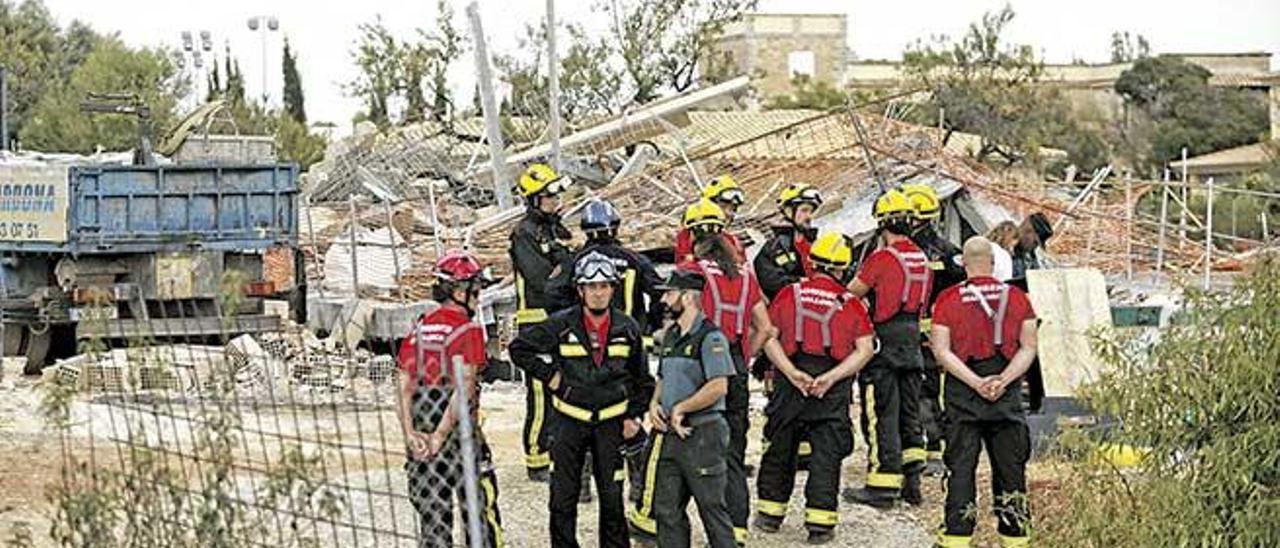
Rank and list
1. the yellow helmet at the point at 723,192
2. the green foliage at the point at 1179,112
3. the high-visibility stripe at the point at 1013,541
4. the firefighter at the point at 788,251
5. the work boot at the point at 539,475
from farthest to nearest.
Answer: the green foliage at the point at 1179,112 → the work boot at the point at 539,475 → the yellow helmet at the point at 723,192 → the firefighter at the point at 788,251 → the high-visibility stripe at the point at 1013,541

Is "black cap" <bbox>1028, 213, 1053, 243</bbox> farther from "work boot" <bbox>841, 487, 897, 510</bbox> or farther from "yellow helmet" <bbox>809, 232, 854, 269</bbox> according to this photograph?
"yellow helmet" <bbox>809, 232, 854, 269</bbox>

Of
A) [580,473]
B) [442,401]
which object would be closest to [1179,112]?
[580,473]

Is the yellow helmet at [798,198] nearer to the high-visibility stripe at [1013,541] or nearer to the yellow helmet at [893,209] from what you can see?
the yellow helmet at [893,209]

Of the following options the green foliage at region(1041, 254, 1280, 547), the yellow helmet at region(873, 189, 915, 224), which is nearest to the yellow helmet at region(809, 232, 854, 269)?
the yellow helmet at region(873, 189, 915, 224)

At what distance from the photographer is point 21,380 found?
19844 millimetres

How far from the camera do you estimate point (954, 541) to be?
10.4 metres

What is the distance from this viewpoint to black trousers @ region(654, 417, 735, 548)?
30.8ft

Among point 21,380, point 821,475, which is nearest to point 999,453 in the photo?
point 821,475

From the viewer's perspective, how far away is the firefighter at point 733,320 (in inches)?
A: 417

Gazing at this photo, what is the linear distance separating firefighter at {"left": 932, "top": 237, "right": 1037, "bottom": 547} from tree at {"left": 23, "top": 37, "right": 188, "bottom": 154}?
36317mm

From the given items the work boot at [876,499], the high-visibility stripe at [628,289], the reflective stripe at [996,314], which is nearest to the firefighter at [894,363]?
the work boot at [876,499]

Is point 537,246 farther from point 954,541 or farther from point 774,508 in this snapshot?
point 954,541

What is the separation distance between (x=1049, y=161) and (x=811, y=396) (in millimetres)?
38981

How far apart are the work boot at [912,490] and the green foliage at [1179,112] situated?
4841 cm
